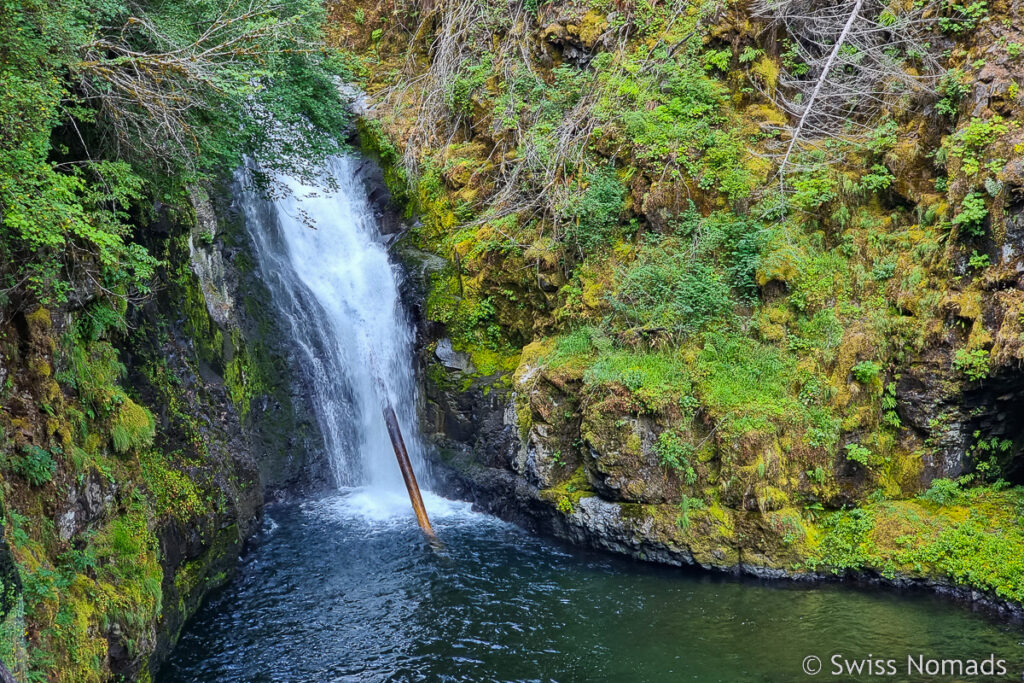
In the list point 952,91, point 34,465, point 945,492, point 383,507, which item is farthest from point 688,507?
point 34,465

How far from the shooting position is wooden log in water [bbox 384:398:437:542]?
10594 millimetres

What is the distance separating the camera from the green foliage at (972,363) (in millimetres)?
8234

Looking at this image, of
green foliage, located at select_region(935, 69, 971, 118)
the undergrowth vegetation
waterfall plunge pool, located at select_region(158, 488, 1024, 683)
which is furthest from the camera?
green foliage, located at select_region(935, 69, 971, 118)

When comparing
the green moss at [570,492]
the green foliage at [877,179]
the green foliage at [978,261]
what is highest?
the green foliage at [877,179]

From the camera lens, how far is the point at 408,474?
11148mm

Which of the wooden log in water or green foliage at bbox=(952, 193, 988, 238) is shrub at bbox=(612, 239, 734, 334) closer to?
green foliage at bbox=(952, 193, 988, 238)

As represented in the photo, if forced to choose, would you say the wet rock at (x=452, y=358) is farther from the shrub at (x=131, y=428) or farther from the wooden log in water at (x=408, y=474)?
the shrub at (x=131, y=428)

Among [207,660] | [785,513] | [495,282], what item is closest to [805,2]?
[495,282]

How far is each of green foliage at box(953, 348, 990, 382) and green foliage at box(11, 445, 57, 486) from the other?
9970 mm

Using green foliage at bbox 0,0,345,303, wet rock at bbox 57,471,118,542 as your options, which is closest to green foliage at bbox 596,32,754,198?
green foliage at bbox 0,0,345,303

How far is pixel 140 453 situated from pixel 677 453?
6.87 metres

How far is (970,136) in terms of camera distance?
8.74 metres

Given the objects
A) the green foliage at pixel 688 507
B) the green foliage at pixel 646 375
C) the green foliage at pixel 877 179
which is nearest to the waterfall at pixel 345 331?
the green foliage at pixel 646 375

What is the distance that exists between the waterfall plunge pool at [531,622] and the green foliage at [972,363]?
2.74 metres
